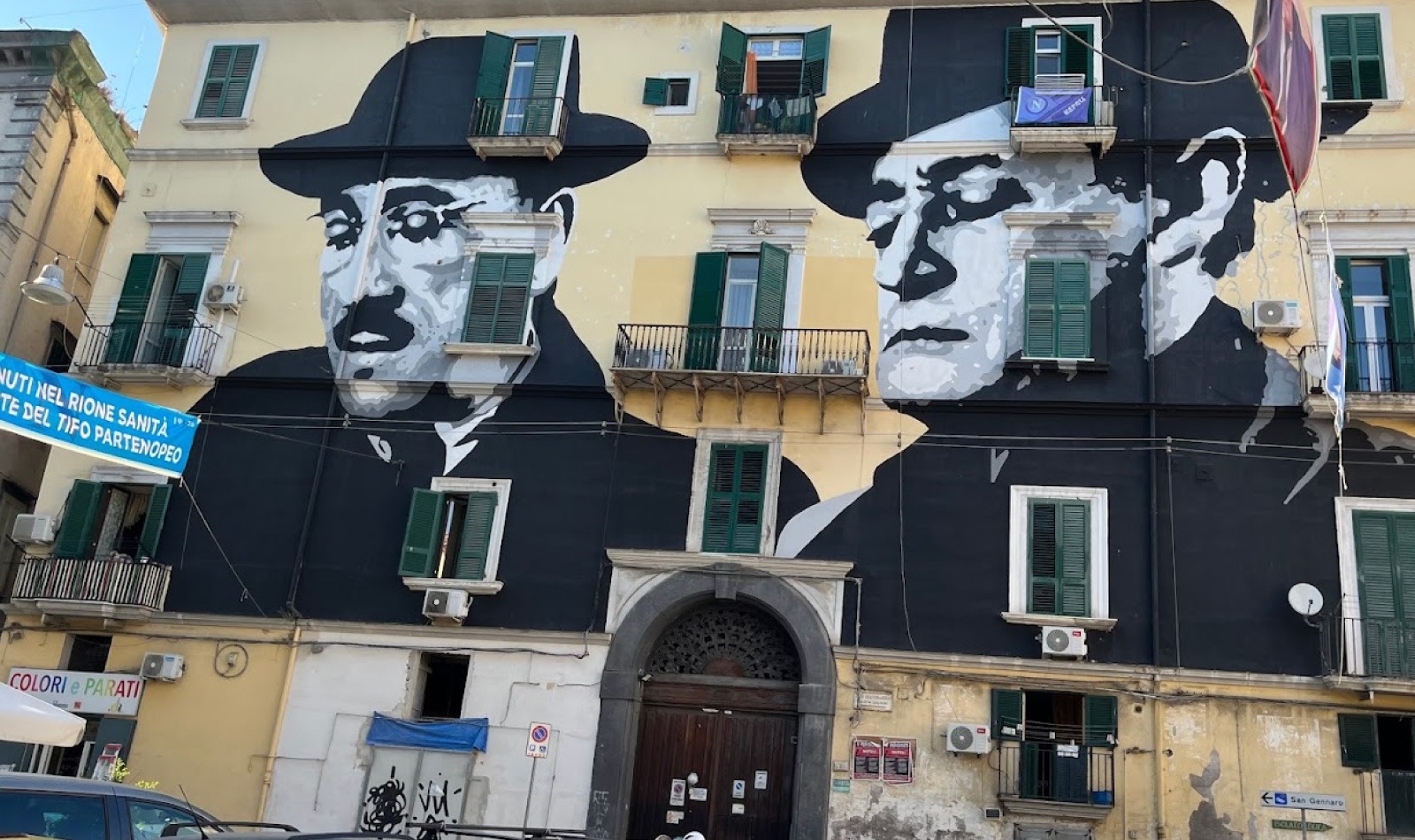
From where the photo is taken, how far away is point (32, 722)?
12.1m

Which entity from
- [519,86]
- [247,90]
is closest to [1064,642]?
[519,86]

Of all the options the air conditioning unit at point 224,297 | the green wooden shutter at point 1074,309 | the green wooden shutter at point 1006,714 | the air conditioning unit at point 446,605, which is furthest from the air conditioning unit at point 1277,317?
→ the air conditioning unit at point 224,297

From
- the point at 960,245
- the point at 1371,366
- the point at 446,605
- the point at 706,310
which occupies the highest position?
A: the point at 960,245

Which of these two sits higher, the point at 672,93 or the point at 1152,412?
the point at 672,93

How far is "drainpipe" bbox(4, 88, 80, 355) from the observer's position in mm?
22922

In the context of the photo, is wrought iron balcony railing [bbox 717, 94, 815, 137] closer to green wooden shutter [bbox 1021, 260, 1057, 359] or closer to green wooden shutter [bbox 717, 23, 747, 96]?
green wooden shutter [bbox 717, 23, 747, 96]

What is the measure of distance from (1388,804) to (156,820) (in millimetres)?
14359

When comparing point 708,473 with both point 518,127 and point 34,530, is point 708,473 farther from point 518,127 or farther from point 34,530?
point 34,530

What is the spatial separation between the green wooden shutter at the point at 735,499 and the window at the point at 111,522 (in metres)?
8.85

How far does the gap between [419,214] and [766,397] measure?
6.99 metres

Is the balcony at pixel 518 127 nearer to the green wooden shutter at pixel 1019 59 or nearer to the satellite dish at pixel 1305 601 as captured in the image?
the green wooden shutter at pixel 1019 59

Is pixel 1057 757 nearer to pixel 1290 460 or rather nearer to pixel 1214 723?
pixel 1214 723

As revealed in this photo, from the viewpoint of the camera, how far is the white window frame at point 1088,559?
17281 millimetres

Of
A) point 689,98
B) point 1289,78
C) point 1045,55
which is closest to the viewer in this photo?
point 1289,78
